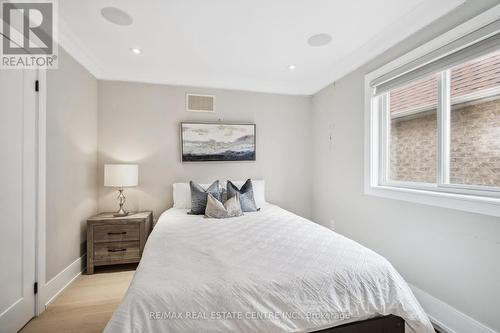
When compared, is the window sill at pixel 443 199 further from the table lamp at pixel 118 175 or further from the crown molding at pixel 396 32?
the table lamp at pixel 118 175

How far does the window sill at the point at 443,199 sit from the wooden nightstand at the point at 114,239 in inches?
107

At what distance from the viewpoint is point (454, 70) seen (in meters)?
1.80

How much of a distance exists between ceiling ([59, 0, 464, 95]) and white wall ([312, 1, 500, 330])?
230 mm

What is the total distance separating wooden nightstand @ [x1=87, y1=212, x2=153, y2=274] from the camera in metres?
2.57

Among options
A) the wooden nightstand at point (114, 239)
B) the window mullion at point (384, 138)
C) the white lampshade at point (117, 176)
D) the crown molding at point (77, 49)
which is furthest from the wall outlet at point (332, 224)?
the crown molding at point (77, 49)

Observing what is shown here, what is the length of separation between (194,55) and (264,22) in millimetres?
1013

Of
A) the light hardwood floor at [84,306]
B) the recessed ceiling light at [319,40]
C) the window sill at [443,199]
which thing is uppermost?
the recessed ceiling light at [319,40]

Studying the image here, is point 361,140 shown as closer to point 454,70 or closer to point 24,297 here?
point 454,70

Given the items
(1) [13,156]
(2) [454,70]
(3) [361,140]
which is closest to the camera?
(1) [13,156]

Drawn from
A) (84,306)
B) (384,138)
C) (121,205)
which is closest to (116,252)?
(121,205)

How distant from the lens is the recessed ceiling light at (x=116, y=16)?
1885 millimetres

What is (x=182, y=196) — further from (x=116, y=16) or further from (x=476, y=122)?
(x=476, y=122)

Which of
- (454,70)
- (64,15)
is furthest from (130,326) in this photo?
(454,70)

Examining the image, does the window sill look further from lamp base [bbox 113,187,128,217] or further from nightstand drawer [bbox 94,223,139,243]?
lamp base [bbox 113,187,128,217]
